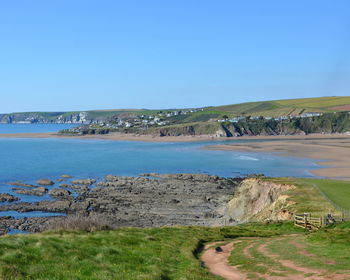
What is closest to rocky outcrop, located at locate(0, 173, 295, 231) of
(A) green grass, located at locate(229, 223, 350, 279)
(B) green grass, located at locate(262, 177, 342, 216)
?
(B) green grass, located at locate(262, 177, 342, 216)

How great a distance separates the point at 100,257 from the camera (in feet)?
53.6

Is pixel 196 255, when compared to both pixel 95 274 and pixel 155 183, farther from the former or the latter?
pixel 155 183

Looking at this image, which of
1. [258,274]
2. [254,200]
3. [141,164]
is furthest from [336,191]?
[141,164]

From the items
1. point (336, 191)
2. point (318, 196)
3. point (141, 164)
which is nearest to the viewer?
point (318, 196)

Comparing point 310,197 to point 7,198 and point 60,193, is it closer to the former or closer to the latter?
point 60,193

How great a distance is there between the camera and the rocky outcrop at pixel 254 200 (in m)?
47.8

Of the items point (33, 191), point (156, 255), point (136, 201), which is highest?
point (156, 255)

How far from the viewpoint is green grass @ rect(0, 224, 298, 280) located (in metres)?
13.3

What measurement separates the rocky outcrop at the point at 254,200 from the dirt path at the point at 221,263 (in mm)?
21884

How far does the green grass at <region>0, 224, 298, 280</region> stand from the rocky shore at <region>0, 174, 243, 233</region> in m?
21.0

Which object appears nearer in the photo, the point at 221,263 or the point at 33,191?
the point at 221,263

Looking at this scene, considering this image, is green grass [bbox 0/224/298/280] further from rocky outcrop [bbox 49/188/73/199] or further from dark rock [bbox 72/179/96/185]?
dark rock [bbox 72/179/96/185]

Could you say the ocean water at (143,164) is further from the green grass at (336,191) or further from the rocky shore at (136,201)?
the green grass at (336,191)

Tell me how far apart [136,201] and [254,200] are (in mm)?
19310
